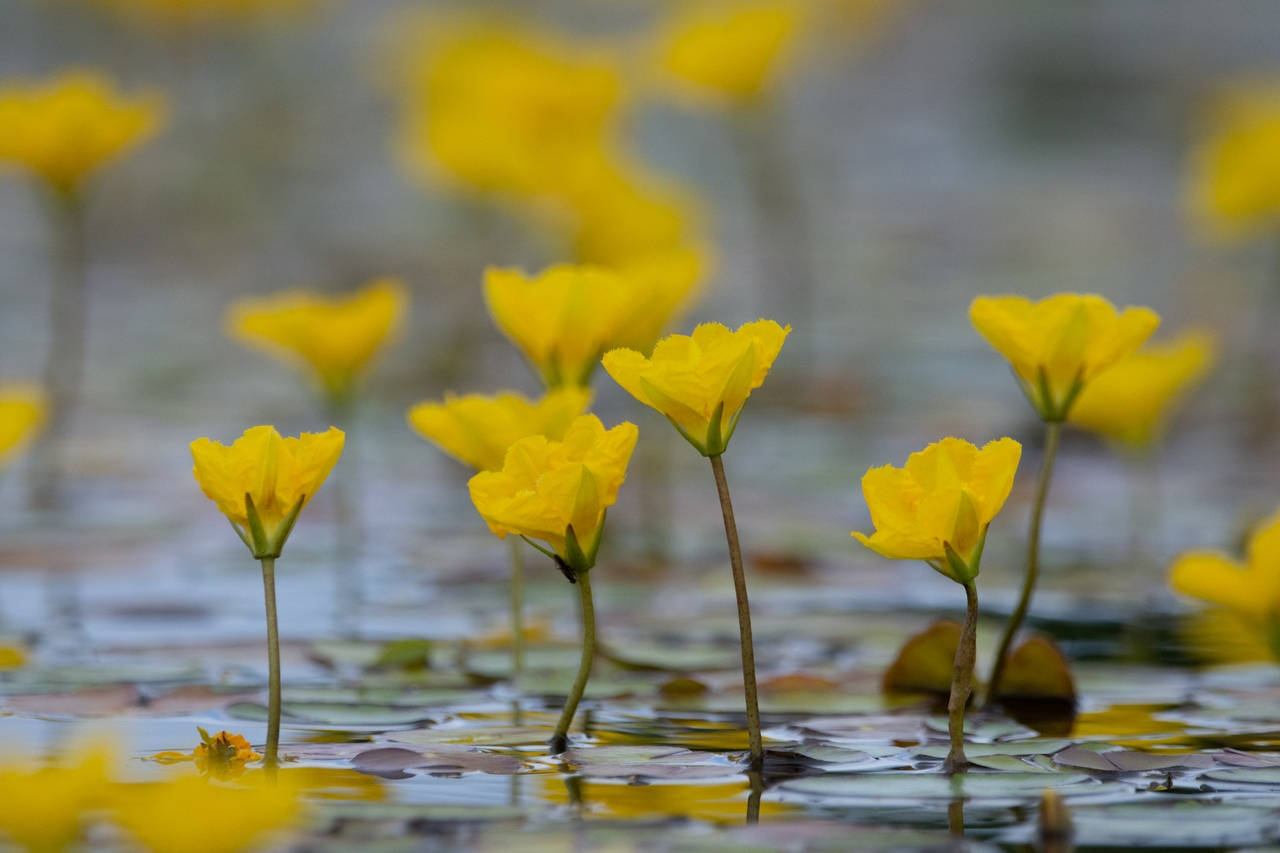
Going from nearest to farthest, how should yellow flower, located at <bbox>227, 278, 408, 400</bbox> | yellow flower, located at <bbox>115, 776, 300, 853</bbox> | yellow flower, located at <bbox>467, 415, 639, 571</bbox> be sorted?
yellow flower, located at <bbox>115, 776, 300, 853</bbox> < yellow flower, located at <bbox>467, 415, 639, 571</bbox> < yellow flower, located at <bbox>227, 278, 408, 400</bbox>

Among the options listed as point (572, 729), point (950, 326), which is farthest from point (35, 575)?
point (950, 326)

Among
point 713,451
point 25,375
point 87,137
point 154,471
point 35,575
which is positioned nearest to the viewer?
point 713,451

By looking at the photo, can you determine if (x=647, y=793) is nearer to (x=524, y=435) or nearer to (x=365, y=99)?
(x=524, y=435)

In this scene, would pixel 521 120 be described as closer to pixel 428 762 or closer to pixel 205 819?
pixel 428 762

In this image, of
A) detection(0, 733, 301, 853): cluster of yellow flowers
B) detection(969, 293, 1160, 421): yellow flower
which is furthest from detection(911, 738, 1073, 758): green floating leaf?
detection(0, 733, 301, 853): cluster of yellow flowers

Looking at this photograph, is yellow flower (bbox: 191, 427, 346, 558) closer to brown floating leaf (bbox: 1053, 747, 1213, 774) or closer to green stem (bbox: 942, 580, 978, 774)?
green stem (bbox: 942, 580, 978, 774)
